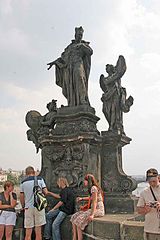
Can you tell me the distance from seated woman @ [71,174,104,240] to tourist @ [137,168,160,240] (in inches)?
84.6

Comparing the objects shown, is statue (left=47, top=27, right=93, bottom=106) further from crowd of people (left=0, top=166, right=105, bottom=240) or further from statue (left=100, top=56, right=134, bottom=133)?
crowd of people (left=0, top=166, right=105, bottom=240)

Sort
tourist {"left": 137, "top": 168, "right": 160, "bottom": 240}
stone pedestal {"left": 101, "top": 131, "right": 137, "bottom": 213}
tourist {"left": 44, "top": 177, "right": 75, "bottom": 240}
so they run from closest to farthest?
tourist {"left": 137, "top": 168, "right": 160, "bottom": 240} < tourist {"left": 44, "top": 177, "right": 75, "bottom": 240} < stone pedestal {"left": 101, "top": 131, "right": 137, "bottom": 213}

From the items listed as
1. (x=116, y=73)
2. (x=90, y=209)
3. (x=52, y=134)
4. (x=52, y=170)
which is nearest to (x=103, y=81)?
(x=116, y=73)

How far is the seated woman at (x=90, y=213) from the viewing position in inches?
249

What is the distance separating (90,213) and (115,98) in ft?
14.9

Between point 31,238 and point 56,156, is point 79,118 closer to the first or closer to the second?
point 56,156

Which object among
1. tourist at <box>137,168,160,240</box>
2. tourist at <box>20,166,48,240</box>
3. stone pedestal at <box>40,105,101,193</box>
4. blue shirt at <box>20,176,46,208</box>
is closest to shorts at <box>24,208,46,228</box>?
tourist at <box>20,166,48,240</box>

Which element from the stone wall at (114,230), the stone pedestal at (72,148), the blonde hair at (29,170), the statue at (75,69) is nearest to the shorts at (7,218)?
the blonde hair at (29,170)

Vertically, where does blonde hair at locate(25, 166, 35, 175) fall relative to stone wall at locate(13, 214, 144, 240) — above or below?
above

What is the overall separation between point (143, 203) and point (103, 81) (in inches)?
263

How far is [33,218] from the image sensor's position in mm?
6477

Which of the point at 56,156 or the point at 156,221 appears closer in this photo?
the point at 156,221

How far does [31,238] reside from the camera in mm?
7039

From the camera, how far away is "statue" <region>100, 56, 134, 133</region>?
1011 centimetres
